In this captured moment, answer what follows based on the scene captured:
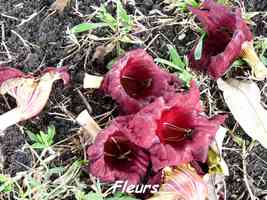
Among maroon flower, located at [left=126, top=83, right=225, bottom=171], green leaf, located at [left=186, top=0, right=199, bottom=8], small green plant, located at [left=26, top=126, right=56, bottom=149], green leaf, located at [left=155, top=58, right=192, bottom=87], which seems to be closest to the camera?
maroon flower, located at [left=126, top=83, right=225, bottom=171]

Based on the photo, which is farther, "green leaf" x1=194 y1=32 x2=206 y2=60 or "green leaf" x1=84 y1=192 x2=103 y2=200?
"green leaf" x1=194 y1=32 x2=206 y2=60

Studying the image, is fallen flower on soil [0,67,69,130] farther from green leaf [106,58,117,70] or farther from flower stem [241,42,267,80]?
flower stem [241,42,267,80]

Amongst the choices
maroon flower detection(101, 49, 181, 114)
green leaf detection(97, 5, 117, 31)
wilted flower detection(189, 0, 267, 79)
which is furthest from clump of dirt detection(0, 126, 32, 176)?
wilted flower detection(189, 0, 267, 79)

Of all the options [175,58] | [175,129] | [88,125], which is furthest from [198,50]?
[88,125]

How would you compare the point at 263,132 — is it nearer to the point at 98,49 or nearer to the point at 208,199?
the point at 208,199

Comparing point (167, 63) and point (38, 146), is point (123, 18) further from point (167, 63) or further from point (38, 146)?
point (38, 146)

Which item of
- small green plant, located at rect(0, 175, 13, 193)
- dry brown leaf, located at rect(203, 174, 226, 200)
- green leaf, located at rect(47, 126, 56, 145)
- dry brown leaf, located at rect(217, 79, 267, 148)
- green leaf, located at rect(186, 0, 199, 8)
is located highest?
green leaf, located at rect(186, 0, 199, 8)
